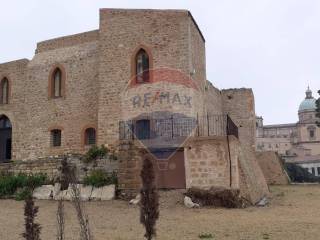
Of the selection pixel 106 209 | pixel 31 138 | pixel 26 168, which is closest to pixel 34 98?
pixel 31 138

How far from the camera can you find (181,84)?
18.3m

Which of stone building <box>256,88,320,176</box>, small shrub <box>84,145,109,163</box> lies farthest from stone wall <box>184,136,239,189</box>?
stone building <box>256,88,320,176</box>

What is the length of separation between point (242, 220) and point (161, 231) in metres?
2.54

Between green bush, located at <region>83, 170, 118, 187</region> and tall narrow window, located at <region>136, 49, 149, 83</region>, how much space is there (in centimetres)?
474

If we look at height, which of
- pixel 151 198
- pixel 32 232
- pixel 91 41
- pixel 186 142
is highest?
pixel 91 41

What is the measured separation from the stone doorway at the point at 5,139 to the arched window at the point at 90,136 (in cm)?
566

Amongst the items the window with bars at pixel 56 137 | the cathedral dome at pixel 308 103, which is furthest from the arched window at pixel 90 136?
the cathedral dome at pixel 308 103

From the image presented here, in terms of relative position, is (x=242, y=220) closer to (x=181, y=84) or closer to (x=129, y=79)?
(x=181, y=84)

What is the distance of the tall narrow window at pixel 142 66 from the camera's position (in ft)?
61.9

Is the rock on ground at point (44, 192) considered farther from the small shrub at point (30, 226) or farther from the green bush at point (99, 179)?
the small shrub at point (30, 226)

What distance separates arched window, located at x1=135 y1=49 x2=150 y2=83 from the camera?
18.8 metres

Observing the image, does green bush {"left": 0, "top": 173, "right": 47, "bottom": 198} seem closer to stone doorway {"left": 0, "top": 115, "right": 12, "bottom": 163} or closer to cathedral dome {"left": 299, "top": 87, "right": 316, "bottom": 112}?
stone doorway {"left": 0, "top": 115, "right": 12, "bottom": 163}

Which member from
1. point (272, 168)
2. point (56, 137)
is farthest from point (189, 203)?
point (272, 168)

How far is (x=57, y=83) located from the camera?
22266 mm
